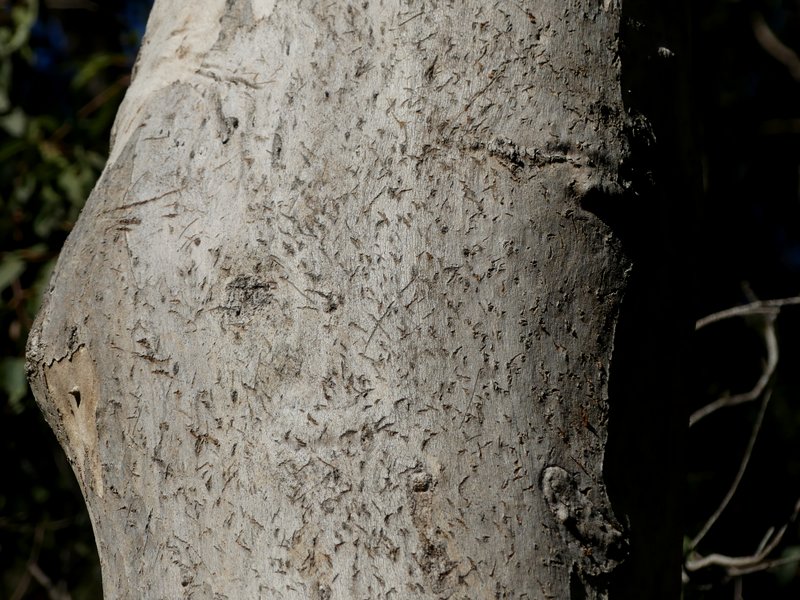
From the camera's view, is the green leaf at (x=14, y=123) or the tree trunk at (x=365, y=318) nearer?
the tree trunk at (x=365, y=318)

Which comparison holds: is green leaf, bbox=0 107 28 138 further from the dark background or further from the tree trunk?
the tree trunk

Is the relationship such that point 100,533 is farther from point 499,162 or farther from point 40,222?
point 40,222

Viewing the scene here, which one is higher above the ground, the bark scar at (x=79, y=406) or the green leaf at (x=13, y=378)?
the bark scar at (x=79, y=406)

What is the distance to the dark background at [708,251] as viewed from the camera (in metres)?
2.31

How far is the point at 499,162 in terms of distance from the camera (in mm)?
725

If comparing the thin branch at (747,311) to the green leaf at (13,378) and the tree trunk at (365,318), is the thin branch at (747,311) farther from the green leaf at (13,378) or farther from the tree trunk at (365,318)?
the green leaf at (13,378)

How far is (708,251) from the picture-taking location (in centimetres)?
253

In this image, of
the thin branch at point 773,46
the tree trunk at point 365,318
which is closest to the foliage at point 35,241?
the tree trunk at point 365,318

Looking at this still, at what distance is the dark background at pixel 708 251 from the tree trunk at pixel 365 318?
1.48 meters

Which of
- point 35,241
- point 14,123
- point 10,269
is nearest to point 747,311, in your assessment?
point 10,269

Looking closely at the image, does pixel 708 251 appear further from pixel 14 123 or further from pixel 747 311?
pixel 14 123

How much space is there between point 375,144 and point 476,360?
21cm

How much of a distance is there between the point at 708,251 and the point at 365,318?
2079 millimetres

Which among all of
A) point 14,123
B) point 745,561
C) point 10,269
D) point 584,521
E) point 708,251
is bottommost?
point 745,561
